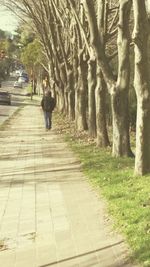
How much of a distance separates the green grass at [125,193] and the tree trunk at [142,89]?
37 cm

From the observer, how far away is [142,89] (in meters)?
10.9

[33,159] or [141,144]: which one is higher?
[141,144]

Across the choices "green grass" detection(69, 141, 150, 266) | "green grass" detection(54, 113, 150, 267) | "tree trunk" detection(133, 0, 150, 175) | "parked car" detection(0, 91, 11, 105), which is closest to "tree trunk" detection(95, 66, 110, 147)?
"green grass" detection(54, 113, 150, 267)

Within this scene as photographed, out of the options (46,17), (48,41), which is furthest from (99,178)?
(48,41)

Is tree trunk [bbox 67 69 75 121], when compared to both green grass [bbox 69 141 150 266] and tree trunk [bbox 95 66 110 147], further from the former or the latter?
green grass [bbox 69 141 150 266]

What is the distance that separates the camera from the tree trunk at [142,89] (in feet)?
35.6

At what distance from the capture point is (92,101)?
1994 cm

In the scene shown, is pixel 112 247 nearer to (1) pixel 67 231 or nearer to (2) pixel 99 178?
(1) pixel 67 231

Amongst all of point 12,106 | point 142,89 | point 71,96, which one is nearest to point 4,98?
point 12,106

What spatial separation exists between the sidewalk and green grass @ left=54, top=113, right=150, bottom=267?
153mm

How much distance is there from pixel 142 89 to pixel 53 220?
3772mm

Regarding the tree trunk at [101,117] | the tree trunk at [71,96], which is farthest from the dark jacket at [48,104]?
the tree trunk at [101,117]

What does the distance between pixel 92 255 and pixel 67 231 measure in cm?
109

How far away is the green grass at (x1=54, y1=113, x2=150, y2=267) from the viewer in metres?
6.64
